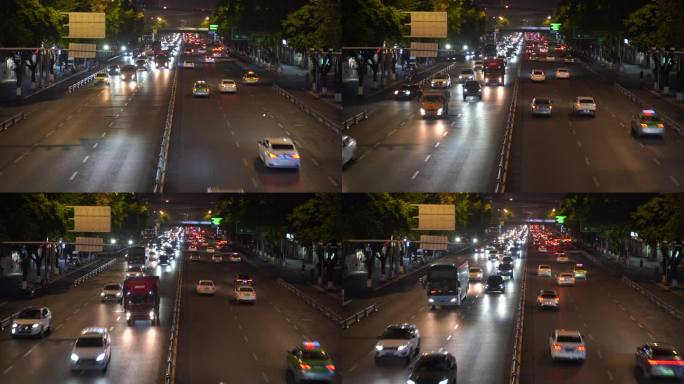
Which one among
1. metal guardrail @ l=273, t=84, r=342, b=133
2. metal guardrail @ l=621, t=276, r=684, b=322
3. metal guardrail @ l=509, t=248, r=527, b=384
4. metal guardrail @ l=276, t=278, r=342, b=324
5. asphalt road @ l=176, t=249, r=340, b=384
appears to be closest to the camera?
metal guardrail @ l=509, t=248, r=527, b=384

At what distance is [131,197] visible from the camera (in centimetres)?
2550

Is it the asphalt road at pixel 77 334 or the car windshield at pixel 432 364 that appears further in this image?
the asphalt road at pixel 77 334

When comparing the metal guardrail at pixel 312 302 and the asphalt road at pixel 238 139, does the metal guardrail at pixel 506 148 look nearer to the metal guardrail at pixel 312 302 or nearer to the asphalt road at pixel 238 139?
the asphalt road at pixel 238 139

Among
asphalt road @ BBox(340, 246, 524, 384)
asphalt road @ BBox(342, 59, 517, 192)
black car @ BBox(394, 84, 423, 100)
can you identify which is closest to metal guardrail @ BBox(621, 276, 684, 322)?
asphalt road @ BBox(340, 246, 524, 384)

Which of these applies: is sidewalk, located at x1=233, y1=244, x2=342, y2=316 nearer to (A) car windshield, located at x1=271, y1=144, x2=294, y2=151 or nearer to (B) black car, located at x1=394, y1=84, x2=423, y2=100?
(A) car windshield, located at x1=271, y1=144, x2=294, y2=151

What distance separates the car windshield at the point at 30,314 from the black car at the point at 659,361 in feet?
46.4

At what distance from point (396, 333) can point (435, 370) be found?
1954mm

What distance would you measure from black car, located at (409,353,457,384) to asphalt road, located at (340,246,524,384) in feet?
1.03

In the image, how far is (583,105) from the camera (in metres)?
27.5

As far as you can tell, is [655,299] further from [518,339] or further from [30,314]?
[30,314]

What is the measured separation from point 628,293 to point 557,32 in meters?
7.13

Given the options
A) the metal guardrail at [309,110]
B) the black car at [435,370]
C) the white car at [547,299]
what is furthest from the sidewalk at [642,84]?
the black car at [435,370]

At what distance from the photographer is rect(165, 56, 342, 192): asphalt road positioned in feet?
84.6

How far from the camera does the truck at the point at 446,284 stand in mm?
25922
